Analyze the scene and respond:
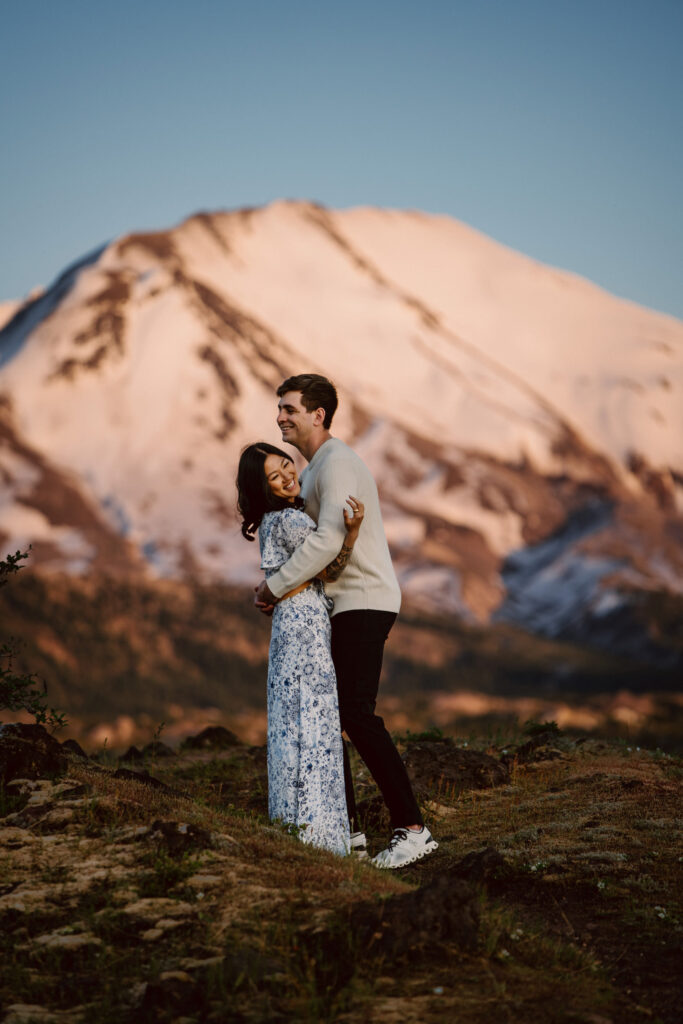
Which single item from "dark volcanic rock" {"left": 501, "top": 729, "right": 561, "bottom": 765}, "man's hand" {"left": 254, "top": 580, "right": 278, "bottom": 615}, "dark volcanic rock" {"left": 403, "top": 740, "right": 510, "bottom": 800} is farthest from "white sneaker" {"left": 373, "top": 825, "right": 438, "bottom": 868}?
"dark volcanic rock" {"left": 501, "top": 729, "right": 561, "bottom": 765}

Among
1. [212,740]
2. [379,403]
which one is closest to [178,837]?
[212,740]

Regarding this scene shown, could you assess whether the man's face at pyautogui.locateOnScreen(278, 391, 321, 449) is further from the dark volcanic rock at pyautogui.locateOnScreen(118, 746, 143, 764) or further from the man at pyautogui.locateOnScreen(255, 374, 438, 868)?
the dark volcanic rock at pyautogui.locateOnScreen(118, 746, 143, 764)

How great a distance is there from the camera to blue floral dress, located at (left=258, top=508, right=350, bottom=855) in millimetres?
6062

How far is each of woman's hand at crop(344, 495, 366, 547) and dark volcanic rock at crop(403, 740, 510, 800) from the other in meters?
3.03

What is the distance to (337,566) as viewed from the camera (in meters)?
6.01

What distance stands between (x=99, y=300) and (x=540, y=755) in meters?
69.7

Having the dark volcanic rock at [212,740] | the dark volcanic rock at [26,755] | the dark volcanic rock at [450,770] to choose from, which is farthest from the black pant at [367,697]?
the dark volcanic rock at [212,740]

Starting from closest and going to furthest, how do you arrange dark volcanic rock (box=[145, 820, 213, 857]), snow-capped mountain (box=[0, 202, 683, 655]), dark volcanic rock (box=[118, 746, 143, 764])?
dark volcanic rock (box=[145, 820, 213, 857]), dark volcanic rock (box=[118, 746, 143, 764]), snow-capped mountain (box=[0, 202, 683, 655])

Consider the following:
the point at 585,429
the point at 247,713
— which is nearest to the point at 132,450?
the point at 247,713

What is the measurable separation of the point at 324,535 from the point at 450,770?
360 centimetres

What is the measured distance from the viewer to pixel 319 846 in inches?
231

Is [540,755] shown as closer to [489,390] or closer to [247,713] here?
[247,713]

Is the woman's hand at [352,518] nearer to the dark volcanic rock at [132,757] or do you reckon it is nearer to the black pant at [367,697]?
the black pant at [367,697]

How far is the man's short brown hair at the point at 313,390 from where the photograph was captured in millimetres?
6246
